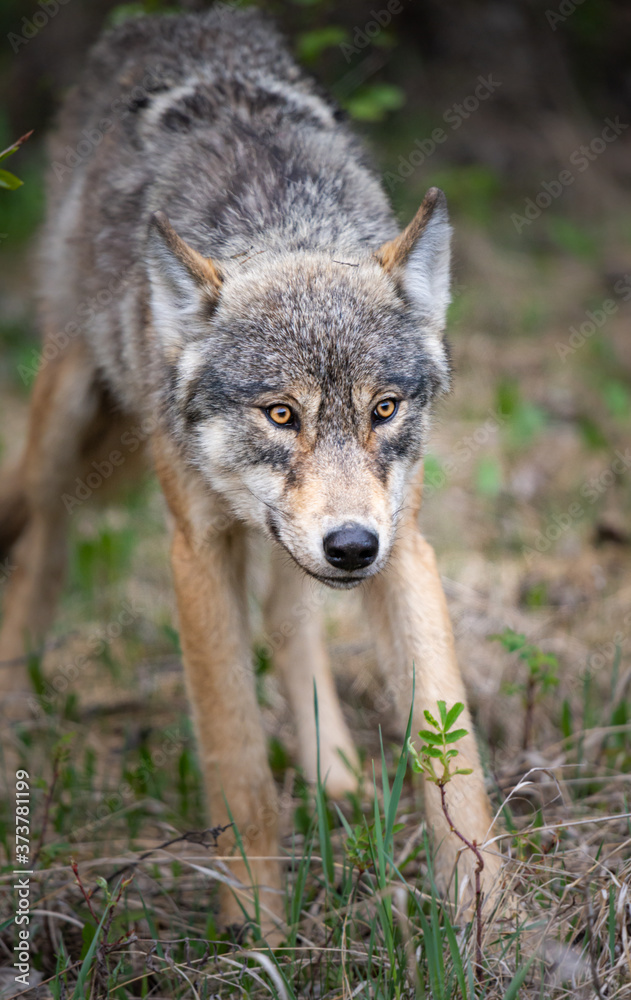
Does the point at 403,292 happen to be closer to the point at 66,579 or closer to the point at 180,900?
the point at 180,900

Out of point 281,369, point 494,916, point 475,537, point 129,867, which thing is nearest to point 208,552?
point 281,369

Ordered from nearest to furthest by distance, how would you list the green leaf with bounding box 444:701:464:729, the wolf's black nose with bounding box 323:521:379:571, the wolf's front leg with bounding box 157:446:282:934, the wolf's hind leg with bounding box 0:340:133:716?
the green leaf with bounding box 444:701:464:729 → the wolf's black nose with bounding box 323:521:379:571 → the wolf's front leg with bounding box 157:446:282:934 → the wolf's hind leg with bounding box 0:340:133:716

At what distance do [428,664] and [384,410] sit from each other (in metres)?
0.94

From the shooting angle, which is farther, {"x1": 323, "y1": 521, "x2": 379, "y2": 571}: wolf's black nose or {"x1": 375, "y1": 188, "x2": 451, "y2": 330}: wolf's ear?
{"x1": 375, "y1": 188, "x2": 451, "y2": 330}: wolf's ear

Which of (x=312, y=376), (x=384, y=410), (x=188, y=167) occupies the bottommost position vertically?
(x=384, y=410)

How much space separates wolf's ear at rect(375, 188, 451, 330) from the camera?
335 cm

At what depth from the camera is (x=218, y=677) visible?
3.59 meters

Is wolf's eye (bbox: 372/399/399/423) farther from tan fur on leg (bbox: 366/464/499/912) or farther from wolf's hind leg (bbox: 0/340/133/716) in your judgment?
wolf's hind leg (bbox: 0/340/133/716)

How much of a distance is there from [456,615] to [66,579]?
2.35 meters

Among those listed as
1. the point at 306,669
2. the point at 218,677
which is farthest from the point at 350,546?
the point at 306,669

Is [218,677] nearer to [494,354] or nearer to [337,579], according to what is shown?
[337,579]

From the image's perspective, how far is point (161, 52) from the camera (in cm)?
501

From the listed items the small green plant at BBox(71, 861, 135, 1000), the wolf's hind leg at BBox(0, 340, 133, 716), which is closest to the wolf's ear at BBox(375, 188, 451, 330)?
the wolf's hind leg at BBox(0, 340, 133, 716)

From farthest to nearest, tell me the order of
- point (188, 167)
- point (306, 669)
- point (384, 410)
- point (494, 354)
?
point (494, 354) → point (306, 669) → point (188, 167) → point (384, 410)
